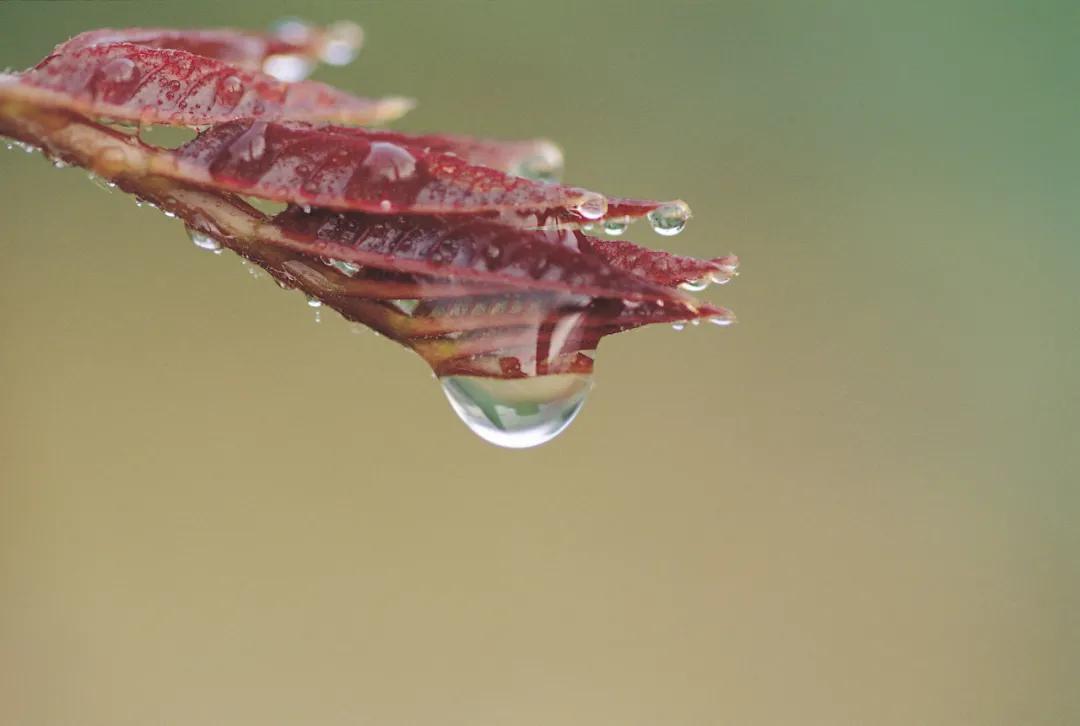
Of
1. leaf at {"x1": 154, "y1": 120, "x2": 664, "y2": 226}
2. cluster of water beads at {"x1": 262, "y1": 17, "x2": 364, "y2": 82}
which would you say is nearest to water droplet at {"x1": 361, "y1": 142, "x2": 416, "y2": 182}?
leaf at {"x1": 154, "y1": 120, "x2": 664, "y2": 226}

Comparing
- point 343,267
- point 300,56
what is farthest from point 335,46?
point 343,267

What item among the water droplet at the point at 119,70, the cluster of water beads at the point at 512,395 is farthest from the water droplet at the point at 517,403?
the water droplet at the point at 119,70

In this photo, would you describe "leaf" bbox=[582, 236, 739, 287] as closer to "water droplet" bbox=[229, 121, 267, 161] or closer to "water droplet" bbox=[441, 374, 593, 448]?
"water droplet" bbox=[441, 374, 593, 448]

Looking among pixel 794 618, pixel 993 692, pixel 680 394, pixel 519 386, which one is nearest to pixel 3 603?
pixel 680 394

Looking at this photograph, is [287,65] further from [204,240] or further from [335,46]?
[204,240]

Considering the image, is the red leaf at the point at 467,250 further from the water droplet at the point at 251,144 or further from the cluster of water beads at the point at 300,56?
the cluster of water beads at the point at 300,56

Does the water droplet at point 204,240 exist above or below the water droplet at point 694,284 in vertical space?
above

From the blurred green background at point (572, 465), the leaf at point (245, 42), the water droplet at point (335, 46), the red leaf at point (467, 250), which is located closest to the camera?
the red leaf at point (467, 250)
